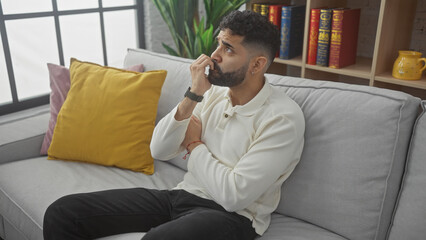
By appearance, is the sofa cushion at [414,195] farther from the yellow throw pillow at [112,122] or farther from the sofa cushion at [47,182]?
the yellow throw pillow at [112,122]

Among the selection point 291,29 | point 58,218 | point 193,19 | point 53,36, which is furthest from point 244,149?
point 53,36

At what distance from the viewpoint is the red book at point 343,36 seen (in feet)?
6.70

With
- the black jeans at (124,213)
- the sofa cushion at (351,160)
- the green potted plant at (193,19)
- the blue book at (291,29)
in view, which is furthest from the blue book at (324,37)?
the black jeans at (124,213)

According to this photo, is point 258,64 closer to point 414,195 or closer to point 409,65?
point 414,195

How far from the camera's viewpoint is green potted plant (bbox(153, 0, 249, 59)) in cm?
236

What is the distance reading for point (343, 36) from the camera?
208 centimetres

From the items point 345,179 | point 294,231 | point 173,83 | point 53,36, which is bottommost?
point 294,231

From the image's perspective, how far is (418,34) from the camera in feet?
6.83

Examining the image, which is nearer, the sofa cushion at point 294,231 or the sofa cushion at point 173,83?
the sofa cushion at point 294,231

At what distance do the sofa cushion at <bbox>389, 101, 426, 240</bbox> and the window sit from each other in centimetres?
217

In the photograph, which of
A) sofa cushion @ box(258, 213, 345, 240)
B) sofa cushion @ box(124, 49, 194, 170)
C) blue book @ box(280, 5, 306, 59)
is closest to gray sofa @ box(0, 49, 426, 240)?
sofa cushion @ box(258, 213, 345, 240)

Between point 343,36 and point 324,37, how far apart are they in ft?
0.33

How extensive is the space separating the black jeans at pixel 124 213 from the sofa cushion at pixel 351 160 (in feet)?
0.82

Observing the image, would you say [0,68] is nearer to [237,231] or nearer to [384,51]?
[237,231]
